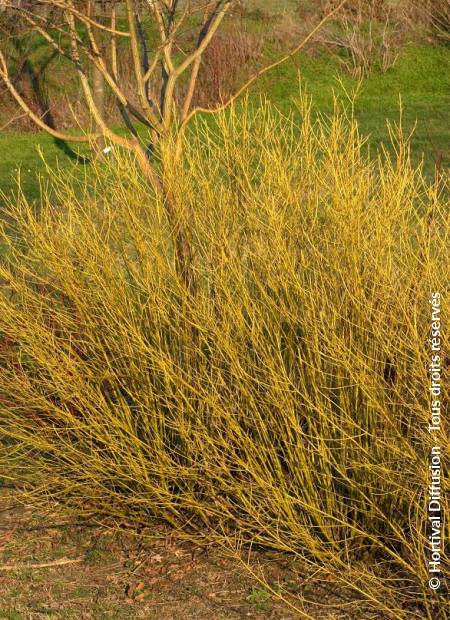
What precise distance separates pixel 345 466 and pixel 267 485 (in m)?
0.33

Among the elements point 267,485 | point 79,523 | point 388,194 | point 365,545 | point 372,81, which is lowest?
point 372,81

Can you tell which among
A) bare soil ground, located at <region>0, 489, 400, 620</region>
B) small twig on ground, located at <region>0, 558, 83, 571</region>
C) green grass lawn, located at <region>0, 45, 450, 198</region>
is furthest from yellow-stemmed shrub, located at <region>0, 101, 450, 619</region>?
green grass lawn, located at <region>0, 45, 450, 198</region>

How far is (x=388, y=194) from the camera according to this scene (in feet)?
11.5

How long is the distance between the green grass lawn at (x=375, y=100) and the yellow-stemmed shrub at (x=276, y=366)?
25.0ft

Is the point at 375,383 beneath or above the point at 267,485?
above

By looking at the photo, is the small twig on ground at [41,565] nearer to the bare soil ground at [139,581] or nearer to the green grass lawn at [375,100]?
the bare soil ground at [139,581]

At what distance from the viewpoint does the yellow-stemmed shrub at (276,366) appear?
335 centimetres

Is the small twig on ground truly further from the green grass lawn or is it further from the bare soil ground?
the green grass lawn

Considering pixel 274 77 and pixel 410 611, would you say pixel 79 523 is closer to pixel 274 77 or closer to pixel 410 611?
pixel 410 611

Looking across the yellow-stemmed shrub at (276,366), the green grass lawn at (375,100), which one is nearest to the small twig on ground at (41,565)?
the yellow-stemmed shrub at (276,366)

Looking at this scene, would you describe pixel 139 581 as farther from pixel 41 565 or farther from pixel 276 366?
pixel 276 366

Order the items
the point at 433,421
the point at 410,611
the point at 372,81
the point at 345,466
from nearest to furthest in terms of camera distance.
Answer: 1. the point at 433,421
2. the point at 410,611
3. the point at 345,466
4. the point at 372,81

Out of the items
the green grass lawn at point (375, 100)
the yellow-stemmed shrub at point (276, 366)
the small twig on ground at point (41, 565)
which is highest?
the yellow-stemmed shrub at point (276, 366)

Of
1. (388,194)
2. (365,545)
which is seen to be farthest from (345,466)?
(388,194)
